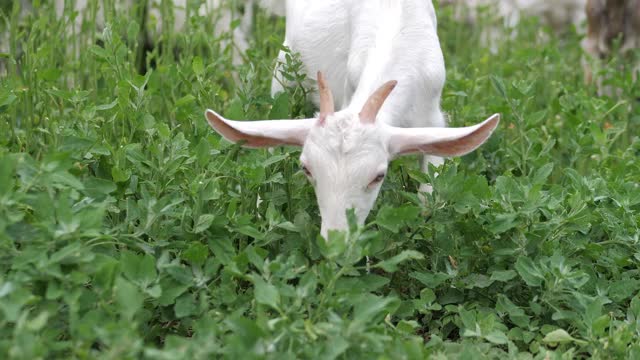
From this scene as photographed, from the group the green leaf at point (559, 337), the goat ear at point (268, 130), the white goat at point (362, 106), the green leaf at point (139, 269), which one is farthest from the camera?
the goat ear at point (268, 130)

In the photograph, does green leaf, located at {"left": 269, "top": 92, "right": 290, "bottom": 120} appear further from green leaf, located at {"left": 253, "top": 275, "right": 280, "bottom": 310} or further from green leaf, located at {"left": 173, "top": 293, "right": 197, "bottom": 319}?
green leaf, located at {"left": 253, "top": 275, "right": 280, "bottom": 310}

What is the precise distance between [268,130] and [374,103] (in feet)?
1.28

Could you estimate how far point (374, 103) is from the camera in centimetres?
368

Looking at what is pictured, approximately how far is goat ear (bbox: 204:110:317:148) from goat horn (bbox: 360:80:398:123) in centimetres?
18

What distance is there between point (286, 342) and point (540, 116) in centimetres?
215

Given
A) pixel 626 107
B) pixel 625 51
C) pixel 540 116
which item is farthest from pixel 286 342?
pixel 625 51

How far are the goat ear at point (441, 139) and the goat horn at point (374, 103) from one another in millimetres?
126

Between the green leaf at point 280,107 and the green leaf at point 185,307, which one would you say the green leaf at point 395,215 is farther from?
the green leaf at point 280,107

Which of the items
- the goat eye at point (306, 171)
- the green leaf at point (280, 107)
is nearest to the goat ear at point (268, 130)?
the goat eye at point (306, 171)

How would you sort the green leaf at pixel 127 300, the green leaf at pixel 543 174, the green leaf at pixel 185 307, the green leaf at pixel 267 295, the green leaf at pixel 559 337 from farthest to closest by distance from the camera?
the green leaf at pixel 543 174 < the green leaf at pixel 559 337 < the green leaf at pixel 185 307 < the green leaf at pixel 267 295 < the green leaf at pixel 127 300

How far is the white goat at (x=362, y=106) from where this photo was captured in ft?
11.9

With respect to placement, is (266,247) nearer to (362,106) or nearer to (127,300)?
(362,106)

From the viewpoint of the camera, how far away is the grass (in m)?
2.97

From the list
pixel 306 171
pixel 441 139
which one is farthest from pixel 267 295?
pixel 441 139
